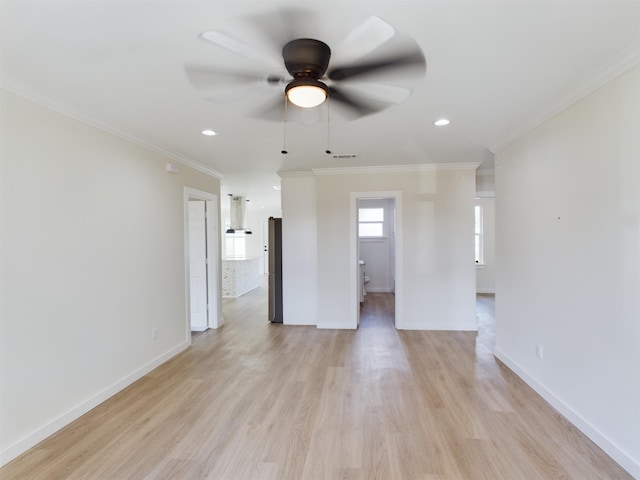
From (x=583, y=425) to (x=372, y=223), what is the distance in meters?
6.35

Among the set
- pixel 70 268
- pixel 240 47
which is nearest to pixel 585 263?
pixel 240 47

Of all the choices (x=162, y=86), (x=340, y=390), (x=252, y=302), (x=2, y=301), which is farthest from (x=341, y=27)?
(x=252, y=302)

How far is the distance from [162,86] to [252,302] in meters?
5.50

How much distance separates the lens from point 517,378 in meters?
3.09

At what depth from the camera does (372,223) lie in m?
8.31

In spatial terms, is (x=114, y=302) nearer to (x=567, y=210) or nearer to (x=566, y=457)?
A: (x=566, y=457)

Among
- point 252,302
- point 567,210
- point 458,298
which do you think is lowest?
point 252,302

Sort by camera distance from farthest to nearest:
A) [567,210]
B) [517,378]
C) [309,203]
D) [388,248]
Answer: [388,248] < [309,203] < [517,378] < [567,210]

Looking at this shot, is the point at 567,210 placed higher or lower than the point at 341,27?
lower

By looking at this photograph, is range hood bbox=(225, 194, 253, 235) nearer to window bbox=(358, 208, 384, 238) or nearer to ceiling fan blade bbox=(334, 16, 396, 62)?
window bbox=(358, 208, 384, 238)

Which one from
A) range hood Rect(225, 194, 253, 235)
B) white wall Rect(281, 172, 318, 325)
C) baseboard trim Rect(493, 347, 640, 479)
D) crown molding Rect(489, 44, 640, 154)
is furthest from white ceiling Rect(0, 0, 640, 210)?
range hood Rect(225, 194, 253, 235)

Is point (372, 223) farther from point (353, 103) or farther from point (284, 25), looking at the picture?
point (284, 25)

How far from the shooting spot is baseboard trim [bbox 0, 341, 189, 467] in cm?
202

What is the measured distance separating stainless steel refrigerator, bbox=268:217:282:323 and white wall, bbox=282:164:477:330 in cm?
79
